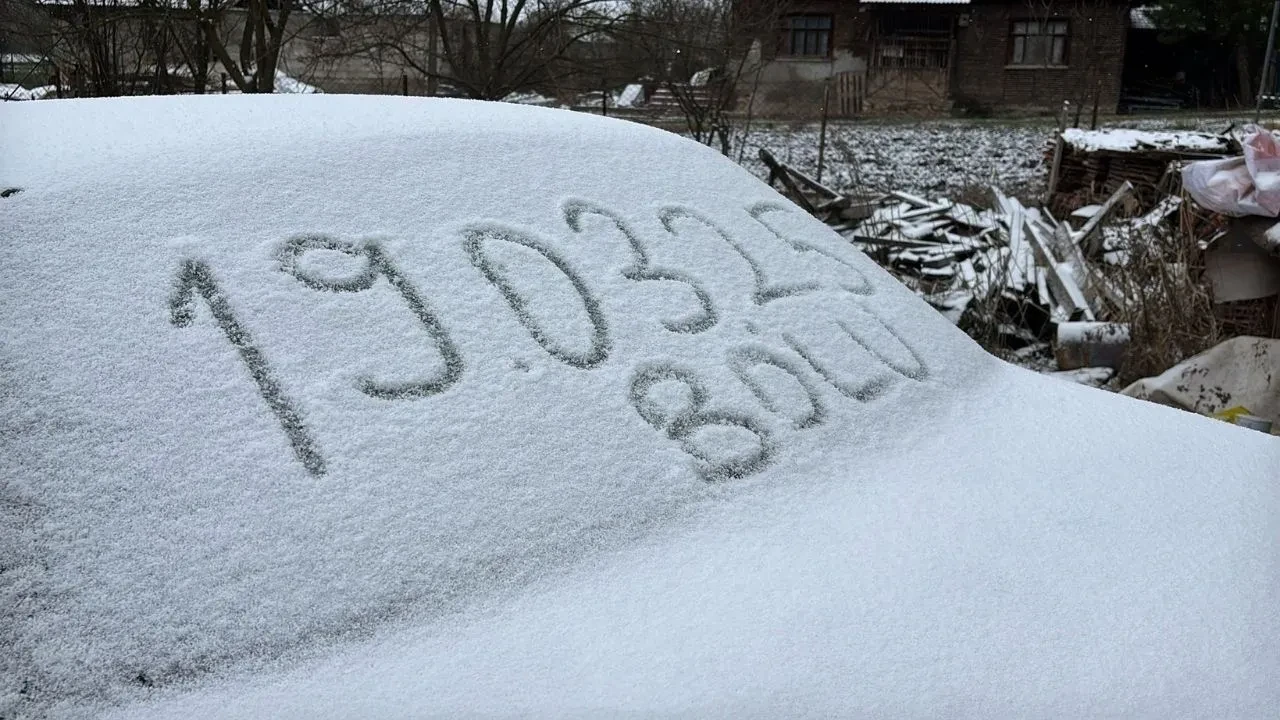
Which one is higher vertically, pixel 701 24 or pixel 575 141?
pixel 701 24

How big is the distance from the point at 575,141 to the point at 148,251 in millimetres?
715

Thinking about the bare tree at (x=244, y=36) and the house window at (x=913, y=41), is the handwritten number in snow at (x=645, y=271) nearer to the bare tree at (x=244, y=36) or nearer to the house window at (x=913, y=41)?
the bare tree at (x=244, y=36)

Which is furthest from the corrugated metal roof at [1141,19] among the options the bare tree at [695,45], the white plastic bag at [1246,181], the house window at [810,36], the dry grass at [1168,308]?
the white plastic bag at [1246,181]

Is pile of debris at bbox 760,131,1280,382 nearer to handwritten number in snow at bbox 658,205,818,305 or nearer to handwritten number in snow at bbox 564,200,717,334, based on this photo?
handwritten number in snow at bbox 658,205,818,305

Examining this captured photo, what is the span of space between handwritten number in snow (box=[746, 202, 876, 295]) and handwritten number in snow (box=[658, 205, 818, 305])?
0.10 m

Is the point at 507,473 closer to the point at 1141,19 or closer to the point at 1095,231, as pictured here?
the point at 1095,231

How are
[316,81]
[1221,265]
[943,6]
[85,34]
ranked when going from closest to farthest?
[1221,265] → [85,34] → [316,81] → [943,6]

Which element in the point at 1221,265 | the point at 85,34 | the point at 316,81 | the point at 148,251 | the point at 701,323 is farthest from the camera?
the point at 316,81

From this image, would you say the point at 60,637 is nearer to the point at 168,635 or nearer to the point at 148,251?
the point at 168,635

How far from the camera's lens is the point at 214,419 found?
112 cm

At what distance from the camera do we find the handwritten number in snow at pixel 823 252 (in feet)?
5.83

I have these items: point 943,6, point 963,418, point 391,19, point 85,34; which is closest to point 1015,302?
point 963,418

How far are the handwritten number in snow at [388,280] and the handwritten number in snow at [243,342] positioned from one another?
0.09 meters

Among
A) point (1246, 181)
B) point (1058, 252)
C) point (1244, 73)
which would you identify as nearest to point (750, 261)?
point (1246, 181)
